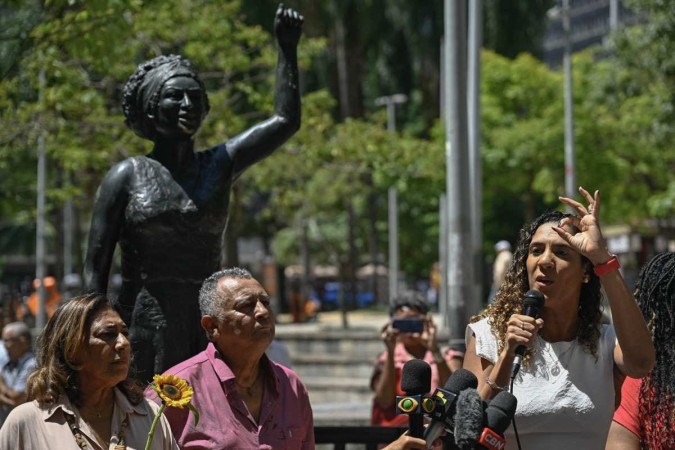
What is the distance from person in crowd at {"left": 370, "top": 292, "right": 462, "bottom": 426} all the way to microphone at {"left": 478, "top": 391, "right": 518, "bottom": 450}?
13.6 feet

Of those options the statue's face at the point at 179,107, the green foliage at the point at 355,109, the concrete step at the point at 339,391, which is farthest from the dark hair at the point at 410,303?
the concrete step at the point at 339,391

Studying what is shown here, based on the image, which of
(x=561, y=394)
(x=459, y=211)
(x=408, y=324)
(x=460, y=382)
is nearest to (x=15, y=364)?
(x=459, y=211)

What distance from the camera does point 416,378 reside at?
3.88 meters

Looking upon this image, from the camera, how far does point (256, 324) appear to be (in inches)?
197

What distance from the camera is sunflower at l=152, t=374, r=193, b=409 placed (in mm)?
4344

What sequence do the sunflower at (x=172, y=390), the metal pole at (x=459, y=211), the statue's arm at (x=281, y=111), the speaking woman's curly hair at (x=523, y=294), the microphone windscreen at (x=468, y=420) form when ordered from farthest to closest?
the metal pole at (x=459, y=211)
the statue's arm at (x=281, y=111)
the speaking woman's curly hair at (x=523, y=294)
the sunflower at (x=172, y=390)
the microphone windscreen at (x=468, y=420)

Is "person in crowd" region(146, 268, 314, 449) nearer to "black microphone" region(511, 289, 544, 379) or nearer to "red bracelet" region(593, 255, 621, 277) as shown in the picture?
"black microphone" region(511, 289, 544, 379)

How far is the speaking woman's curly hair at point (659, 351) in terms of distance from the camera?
486 centimetres

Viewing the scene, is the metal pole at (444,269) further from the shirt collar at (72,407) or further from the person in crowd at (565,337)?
the shirt collar at (72,407)

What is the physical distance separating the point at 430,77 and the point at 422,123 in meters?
2.53

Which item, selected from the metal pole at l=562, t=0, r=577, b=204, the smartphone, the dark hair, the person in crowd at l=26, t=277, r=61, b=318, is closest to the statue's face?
the smartphone

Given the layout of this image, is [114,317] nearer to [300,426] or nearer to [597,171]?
[300,426]

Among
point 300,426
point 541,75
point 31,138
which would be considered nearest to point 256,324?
point 300,426

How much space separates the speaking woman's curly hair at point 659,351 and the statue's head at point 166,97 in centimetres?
202
